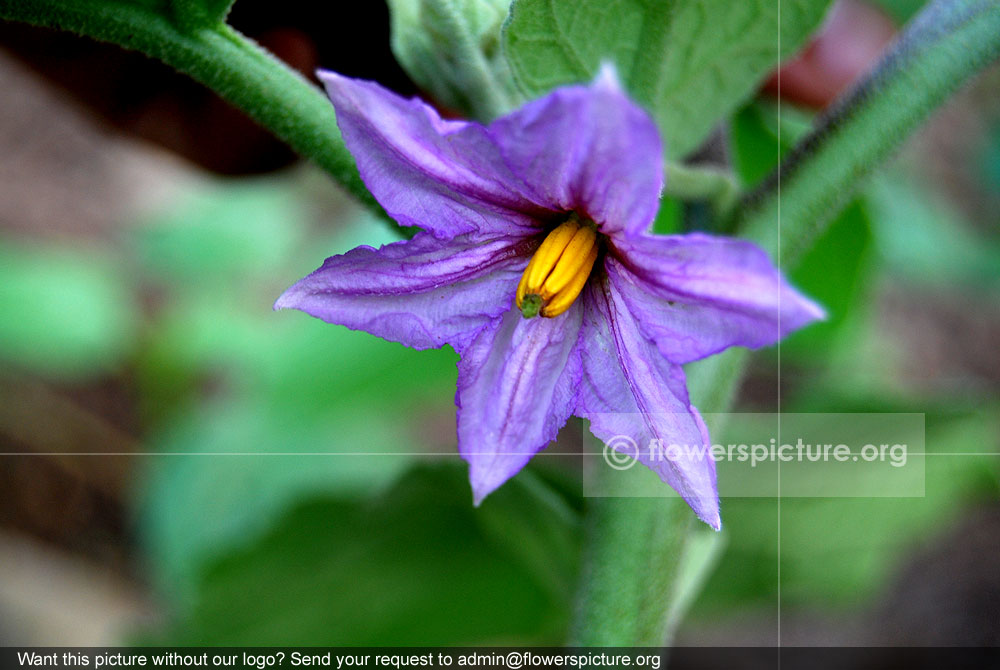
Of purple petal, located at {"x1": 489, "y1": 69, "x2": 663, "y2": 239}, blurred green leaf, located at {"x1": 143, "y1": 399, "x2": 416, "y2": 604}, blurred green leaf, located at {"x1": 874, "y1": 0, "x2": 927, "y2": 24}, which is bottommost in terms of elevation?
blurred green leaf, located at {"x1": 143, "y1": 399, "x2": 416, "y2": 604}

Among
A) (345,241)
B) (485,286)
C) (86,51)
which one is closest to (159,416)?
(345,241)

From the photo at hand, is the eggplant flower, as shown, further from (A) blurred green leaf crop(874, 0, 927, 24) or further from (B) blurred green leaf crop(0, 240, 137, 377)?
(B) blurred green leaf crop(0, 240, 137, 377)

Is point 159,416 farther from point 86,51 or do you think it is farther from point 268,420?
point 86,51

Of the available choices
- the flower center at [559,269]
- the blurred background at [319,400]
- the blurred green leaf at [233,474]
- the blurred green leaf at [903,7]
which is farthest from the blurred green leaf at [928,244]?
the flower center at [559,269]

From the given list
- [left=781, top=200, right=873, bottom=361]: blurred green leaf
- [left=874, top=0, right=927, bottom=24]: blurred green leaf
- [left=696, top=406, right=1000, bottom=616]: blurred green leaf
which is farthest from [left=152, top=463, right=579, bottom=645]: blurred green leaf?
[left=874, top=0, right=927, bottom=24]: blurred green leaf

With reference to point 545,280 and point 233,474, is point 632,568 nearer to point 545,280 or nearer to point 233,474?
point 545,280

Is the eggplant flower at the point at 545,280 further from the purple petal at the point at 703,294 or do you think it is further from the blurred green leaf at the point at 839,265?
the blurred green leaf at the point at 839,265
